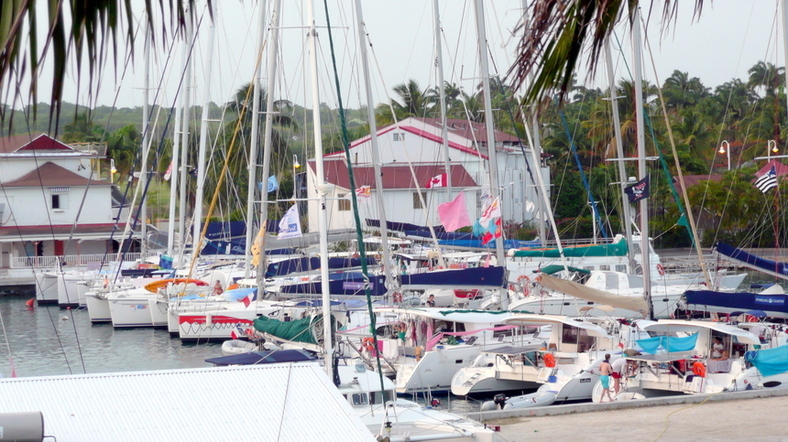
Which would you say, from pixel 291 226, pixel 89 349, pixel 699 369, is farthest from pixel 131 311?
pixel 699 369

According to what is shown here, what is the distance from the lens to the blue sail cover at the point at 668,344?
73.4 ft

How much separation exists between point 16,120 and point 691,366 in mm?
21716

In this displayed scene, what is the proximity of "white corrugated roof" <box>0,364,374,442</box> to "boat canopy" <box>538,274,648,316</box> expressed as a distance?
665 inches

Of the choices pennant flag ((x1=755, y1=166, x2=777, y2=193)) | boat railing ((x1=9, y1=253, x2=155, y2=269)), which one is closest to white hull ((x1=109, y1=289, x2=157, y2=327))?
boat railing ((x1=9, y1=253, x2=155, y2=269))

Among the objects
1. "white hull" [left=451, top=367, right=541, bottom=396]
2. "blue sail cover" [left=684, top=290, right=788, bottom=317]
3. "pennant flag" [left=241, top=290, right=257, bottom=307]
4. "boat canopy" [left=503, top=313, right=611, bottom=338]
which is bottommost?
"white hull" [left=451, top=367, right=541, bottom=396]

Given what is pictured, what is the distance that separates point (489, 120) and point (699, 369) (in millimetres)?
9779

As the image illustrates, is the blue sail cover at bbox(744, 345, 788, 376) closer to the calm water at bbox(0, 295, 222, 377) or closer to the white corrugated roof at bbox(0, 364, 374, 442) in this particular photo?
the white corrugated roof at bbox(0, 364, 374, 442)

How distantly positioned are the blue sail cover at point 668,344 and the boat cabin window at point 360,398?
792 cm

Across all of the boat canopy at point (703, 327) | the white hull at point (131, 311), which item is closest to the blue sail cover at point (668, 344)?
the boat canopy at point (703, 327)

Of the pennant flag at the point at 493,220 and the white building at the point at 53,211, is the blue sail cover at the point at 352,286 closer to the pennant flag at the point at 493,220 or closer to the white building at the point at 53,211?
the pennant flag at the point at 493,220

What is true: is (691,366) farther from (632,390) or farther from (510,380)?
(510,380)

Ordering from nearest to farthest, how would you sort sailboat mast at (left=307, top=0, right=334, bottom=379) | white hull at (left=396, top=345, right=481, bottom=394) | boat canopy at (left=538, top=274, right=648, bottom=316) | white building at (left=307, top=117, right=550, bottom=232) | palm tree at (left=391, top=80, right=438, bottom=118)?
1. sailboat mast at (left=307, top=0, right=334, bottom=379)
2. white hull at (left=396, top=345, right=481, bottom=394)
3. boat canopy at (left=538, top=274, right=648, bottom=316)
4. white building at (left=307, top=117, right=550, bottom=232)
5. palm tree at (left=391, top=80, right=438, bottom=118)

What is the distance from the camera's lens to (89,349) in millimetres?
35812

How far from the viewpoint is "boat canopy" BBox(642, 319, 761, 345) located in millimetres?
22125
